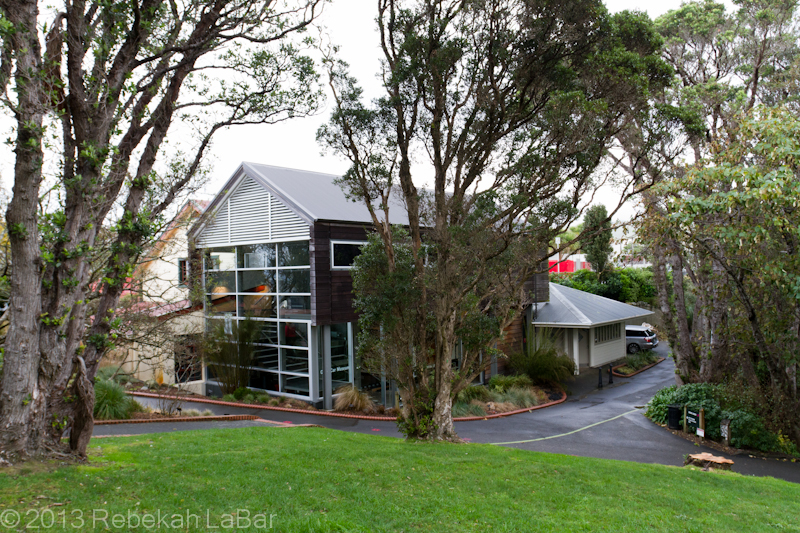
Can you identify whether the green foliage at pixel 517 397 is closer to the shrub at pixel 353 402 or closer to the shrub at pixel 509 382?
the shrub at pixel 509 382

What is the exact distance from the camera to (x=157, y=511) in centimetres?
492

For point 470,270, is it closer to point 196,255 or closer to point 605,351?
point 196,255

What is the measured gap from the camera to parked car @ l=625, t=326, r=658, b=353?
30.3m

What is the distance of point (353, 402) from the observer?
1652 cm

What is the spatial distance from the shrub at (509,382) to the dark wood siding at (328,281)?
6484 millimetres

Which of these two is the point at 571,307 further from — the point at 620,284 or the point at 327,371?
the point at 327,371

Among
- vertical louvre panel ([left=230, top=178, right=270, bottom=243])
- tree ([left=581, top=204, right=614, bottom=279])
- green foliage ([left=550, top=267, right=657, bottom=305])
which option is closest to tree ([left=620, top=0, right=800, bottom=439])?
vertical louvre panel ([left=230, top=178, right=270, bottom=243])

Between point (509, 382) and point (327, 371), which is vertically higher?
point (327, 371)

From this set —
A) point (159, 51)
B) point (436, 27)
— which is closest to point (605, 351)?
point (436, 27)

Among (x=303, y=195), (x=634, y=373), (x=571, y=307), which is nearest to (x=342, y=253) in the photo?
(x=303, y=195)

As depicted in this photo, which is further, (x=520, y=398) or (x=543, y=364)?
(x=543, y=364)

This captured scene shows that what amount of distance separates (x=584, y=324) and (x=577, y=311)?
1474 millimetres

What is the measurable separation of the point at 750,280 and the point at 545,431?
636 cm

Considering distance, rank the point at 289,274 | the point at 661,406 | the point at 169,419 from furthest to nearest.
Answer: the point at 289,274 → the point at 661,406 → the point at 169,419
